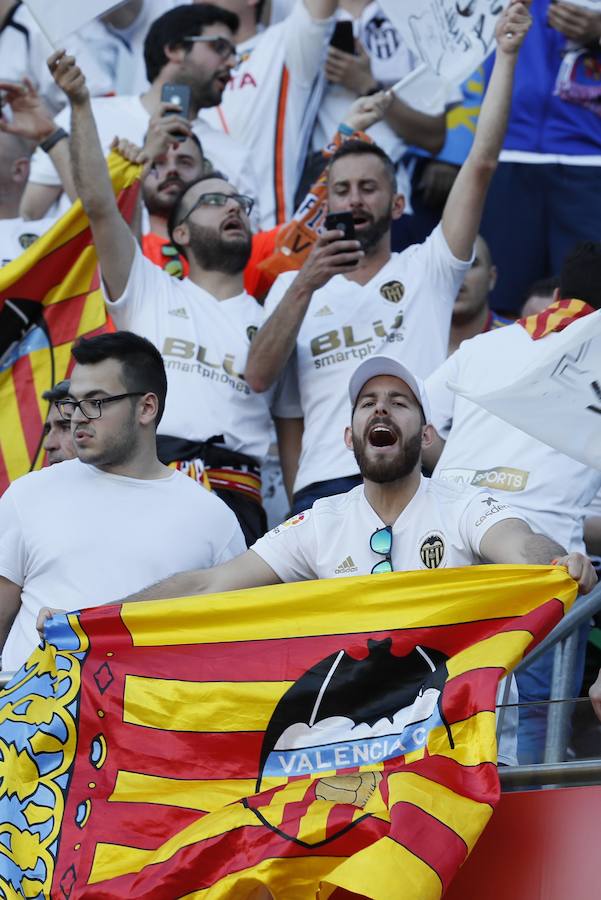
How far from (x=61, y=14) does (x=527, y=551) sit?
352cm

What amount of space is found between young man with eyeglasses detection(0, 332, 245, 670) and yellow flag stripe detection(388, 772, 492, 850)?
139 cm

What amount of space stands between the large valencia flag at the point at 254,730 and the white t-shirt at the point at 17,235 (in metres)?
3.52

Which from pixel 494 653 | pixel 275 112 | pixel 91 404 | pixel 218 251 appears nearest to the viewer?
pixel 494 653

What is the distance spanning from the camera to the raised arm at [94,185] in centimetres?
656

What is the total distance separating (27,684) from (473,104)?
4.96m

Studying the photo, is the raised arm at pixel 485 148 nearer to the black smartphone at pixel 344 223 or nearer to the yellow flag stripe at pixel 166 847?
the black smartphone at pixel 344 223

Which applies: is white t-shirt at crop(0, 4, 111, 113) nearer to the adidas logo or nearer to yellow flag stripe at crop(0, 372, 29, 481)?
yellow flag stripe at crop(0, 372, 29, 481)

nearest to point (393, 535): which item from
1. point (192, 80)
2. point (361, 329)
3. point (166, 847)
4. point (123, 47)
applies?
point (166, 847)

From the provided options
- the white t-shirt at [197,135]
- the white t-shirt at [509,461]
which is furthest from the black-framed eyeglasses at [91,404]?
the white t-shirt at [197,135]

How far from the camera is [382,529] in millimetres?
4969

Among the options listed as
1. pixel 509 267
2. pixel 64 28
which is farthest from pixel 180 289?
pixel 509 267

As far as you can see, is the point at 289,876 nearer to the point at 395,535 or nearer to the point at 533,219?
the point at 395,535

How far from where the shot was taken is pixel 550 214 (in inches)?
323

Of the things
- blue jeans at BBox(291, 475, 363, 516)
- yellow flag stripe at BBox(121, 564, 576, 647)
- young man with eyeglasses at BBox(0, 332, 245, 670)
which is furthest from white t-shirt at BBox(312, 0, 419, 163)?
yellow flag stripe at BBox(121, 564, 576, 647)
